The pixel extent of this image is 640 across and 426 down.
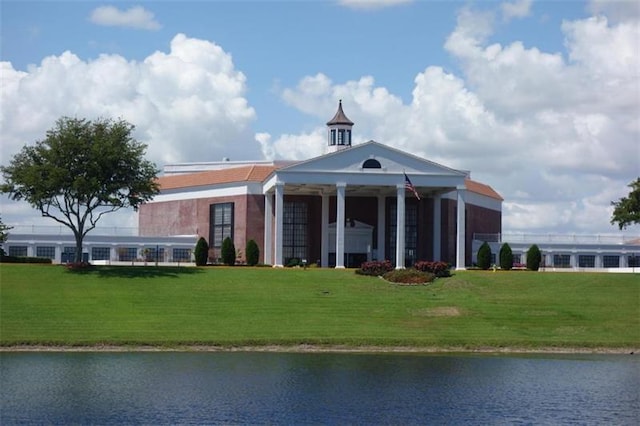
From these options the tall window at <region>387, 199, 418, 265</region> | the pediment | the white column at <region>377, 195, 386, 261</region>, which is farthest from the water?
the tall window at <region>387, 199, 418, 265</region>

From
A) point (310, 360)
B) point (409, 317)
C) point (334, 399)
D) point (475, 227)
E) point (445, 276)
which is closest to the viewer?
point (334, 399)

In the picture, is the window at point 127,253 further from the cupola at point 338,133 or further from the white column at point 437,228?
the white column at point 437,228

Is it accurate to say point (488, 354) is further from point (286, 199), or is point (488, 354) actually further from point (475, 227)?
point (475, 227)

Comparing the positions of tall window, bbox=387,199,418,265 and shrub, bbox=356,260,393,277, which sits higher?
tall window, bbox=387,199,418,265

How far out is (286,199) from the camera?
Answer: 88188mm

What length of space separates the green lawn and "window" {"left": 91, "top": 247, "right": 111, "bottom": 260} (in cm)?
1759

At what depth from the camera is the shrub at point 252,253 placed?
265 ft

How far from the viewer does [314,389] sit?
132ft

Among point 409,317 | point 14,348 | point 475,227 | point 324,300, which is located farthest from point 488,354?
point 475,227

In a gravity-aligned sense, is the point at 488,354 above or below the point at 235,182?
below

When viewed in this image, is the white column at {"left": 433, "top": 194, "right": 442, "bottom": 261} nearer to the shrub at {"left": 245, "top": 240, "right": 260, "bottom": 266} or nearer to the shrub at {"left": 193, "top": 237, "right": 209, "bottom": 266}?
the shrub at {"left": 245, "top": 240, "right": 260, "bottom": 266}

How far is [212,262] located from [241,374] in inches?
1816

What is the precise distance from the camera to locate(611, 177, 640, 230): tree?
277 ft

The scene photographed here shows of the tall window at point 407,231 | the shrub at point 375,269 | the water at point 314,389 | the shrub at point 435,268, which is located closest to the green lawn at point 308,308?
the shrub at point 435,268
